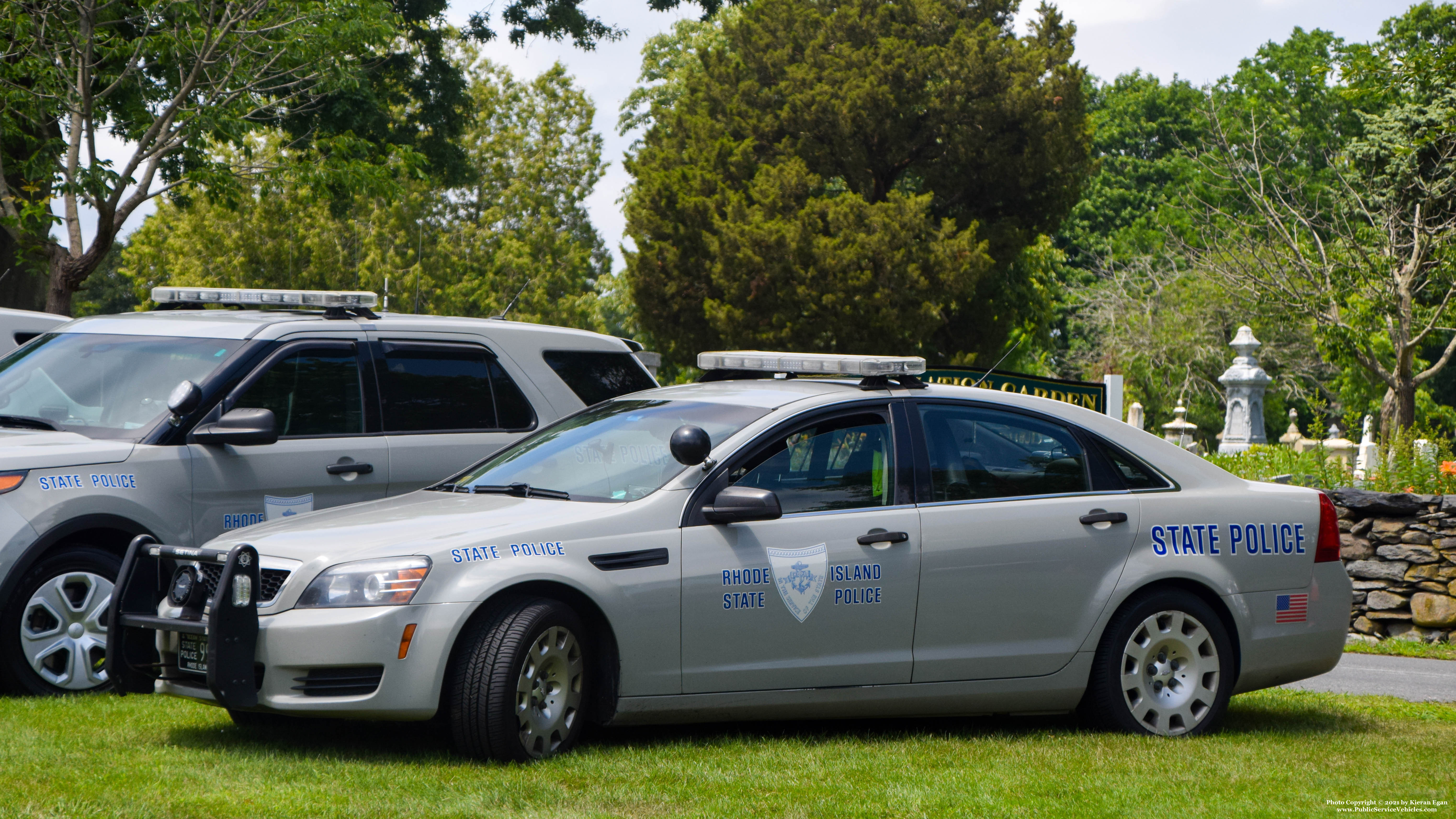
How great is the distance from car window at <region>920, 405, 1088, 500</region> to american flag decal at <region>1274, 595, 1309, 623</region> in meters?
1.06

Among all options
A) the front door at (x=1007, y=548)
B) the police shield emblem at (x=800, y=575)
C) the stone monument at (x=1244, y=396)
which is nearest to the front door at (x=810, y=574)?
the police shield emblem at (x=800, y=575)

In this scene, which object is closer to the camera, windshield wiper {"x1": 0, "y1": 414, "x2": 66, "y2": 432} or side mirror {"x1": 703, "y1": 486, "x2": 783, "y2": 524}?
side mirror {"x1": 703, "y1": 486, "x2": 783, "y2": 524}

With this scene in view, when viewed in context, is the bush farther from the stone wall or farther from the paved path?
the paved path

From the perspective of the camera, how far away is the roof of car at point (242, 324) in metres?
7.79

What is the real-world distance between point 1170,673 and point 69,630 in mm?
4949

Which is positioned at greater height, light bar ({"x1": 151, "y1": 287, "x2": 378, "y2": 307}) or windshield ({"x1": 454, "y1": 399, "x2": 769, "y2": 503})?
light bar ({"x1": 151, "y1": 287, "x2": 378, "y2": 307})

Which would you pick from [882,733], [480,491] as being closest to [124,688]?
[480,491]

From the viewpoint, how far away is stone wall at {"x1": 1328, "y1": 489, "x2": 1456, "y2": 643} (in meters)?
11.5

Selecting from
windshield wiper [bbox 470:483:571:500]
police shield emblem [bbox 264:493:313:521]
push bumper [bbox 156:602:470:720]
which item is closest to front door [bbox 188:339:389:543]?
police shield emblem [bbox 264:493:313:521]

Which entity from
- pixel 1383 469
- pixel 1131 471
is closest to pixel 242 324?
pixel 1131 471

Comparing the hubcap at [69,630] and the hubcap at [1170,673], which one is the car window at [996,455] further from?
the hubcap at [69,630]

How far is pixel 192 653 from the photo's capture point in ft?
18.3

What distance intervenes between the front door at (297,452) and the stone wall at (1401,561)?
7.65 metres

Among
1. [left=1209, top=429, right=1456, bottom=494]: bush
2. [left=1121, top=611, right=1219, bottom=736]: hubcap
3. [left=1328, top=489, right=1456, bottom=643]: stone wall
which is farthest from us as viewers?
[left=1209, top=429, right=1456, bottom=494]: bush
